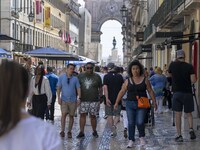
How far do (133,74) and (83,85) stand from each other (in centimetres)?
226

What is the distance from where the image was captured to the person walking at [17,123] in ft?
9.68

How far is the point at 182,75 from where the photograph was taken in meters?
11.3

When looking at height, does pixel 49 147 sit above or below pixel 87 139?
above

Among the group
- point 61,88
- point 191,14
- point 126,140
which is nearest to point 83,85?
point 61,88

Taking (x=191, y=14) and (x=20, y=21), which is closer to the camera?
(x=191, y=14)

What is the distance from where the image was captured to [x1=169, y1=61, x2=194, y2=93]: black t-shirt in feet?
37.2

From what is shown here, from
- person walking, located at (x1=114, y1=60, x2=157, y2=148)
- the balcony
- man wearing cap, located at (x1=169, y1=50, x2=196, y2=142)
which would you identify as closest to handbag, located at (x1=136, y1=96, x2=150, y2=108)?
person walking, located at (x1=114, y1=60, x2=157, y2=148)

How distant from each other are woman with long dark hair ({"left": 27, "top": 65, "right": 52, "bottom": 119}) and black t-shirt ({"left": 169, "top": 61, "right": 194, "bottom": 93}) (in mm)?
2784

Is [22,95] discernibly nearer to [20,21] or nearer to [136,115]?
[136,115]

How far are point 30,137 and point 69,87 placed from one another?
932 centimetres

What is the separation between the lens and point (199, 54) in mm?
18812

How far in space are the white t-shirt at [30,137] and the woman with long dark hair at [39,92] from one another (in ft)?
30.9

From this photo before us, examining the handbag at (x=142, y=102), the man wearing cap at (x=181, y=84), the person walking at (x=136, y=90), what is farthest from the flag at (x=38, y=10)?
the handbag at (x=142, y=102)

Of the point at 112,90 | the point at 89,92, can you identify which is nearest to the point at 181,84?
the point at 112,90
